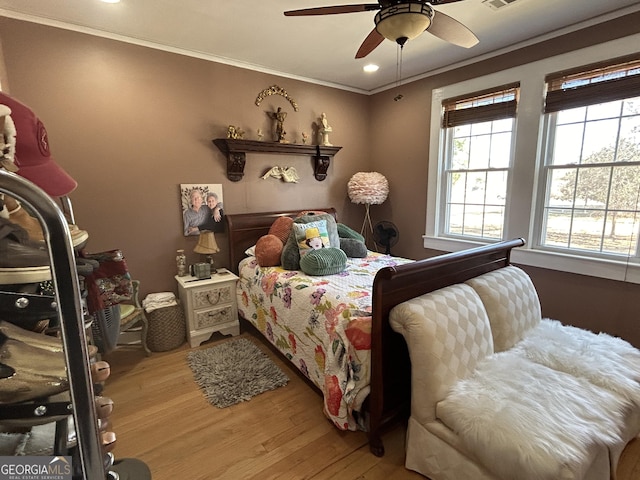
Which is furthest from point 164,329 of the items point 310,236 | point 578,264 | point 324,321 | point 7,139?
point 578,264

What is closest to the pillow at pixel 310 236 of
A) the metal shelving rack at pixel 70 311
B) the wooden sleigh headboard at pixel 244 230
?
the wooden sleigh headboard at pixel 244 230

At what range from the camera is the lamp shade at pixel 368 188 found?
12.7 ft

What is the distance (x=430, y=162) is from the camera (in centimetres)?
359

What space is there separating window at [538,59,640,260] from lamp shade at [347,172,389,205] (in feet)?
5.40

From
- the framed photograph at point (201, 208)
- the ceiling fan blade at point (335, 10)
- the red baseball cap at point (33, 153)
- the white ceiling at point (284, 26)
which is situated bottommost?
the framed photograph at point (201, 208)

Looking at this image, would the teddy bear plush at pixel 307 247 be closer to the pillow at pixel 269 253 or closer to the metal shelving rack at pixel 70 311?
the pillow at pixel 269 253

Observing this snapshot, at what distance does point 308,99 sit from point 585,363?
333cm

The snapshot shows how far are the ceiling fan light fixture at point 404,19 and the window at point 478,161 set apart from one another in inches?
74.0

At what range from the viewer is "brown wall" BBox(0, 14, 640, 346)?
241 cm

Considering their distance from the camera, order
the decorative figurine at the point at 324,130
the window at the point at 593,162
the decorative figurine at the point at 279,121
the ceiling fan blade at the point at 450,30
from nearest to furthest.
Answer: the ceiling fan blade at the point at 450,30, the window at the point at 593,162, the decorative figurine at the point at 279,121, the decorative figurine at the point at 324,130

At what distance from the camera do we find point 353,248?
10.6 ft

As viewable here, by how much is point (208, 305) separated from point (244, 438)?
1.33 meters

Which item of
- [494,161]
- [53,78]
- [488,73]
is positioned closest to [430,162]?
[494,161]

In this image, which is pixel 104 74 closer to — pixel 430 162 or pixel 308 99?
pixel 308 99
